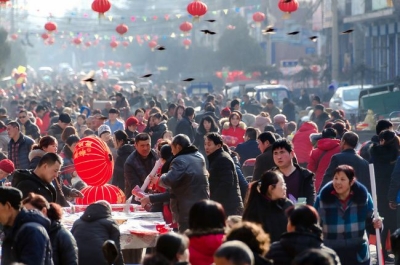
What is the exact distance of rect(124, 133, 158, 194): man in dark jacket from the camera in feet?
43.7

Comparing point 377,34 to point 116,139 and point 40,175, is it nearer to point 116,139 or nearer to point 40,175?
point 116,139

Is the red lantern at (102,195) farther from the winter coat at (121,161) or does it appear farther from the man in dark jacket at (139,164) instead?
the winter coat at (121,161)

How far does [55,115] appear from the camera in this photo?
83.1ft

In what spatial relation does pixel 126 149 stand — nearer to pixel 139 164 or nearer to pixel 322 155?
pixel 139 164

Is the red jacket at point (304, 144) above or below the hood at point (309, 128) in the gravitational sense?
below

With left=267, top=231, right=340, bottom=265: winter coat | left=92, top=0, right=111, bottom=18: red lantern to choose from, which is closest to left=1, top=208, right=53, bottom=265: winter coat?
left=267, top=231, right=340, bottom=265: winter coat

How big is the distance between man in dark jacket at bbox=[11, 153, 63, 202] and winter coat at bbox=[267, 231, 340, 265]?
10.8 ft

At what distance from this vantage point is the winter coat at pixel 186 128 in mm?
21047

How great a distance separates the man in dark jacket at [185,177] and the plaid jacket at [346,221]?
2146 mm

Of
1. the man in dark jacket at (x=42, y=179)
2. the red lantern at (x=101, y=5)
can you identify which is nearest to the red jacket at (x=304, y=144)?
the man in dark jacket at (x=42, y=179)

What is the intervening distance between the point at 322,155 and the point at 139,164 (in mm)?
2187

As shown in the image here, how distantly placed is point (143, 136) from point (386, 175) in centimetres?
288

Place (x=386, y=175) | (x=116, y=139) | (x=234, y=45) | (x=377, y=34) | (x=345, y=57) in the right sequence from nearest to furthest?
(x=386, y=175) → (x=116, y=139) → (x=377, y=34) → (x=345, y=57) → (x=234, y=45)

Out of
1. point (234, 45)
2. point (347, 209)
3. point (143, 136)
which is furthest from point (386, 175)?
point (234, 45)
